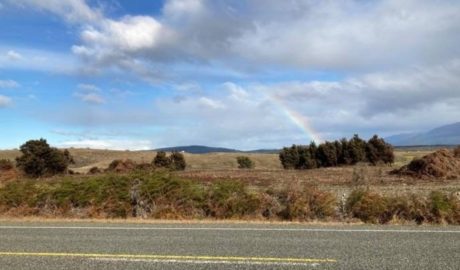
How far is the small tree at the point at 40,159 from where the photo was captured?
60972 millimetres

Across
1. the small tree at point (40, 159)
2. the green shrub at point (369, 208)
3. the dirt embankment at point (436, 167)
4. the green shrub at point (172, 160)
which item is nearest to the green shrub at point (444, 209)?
the green shrub at point (369, 208)

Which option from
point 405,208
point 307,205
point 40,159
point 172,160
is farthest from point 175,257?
point 172,160

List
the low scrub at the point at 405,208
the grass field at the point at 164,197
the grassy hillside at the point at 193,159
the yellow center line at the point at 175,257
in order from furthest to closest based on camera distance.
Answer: the grassy hillside at the point at 193,159 < the grass field at the point at 164,197 < the low scrub at the point at 405,208 < the yellow center line at the point at 175,257

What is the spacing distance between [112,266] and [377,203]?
30.9ft

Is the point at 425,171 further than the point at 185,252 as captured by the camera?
Yes

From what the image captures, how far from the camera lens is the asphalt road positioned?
8.64 metres

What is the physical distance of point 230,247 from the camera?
33.5 ft

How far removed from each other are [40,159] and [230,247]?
184ft

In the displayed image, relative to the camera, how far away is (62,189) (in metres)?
18.9

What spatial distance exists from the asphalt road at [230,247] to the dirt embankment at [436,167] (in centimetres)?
3941

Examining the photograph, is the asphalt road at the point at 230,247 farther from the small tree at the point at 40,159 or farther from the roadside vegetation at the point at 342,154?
the roadside vegetation at the point at 342,154

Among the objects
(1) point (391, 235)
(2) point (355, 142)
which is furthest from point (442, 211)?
(2) point (355, 142)

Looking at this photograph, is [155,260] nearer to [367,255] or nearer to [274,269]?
[274,269]

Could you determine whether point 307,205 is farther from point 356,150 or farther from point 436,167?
point 356,150
